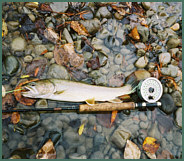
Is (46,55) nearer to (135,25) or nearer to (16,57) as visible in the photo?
(16,57)

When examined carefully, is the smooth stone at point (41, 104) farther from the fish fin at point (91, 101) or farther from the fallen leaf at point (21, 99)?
the fish fin at point (91, 101)

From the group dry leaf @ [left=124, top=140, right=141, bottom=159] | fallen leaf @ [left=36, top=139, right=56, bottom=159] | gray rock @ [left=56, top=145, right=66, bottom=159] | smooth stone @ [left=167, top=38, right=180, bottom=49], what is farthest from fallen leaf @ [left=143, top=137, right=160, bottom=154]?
smooth stone @ [left=167, top=38, right=180, bottom=49]

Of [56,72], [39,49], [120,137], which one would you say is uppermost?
[39,49]

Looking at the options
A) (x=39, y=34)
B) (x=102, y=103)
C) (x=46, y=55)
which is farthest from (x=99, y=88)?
(x=39, y=34)

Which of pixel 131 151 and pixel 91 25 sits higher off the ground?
pixel 91 25

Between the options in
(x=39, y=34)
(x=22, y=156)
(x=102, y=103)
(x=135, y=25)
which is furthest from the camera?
(x=135, y=25)

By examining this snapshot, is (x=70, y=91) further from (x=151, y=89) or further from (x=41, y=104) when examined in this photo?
(x=151, y=89)

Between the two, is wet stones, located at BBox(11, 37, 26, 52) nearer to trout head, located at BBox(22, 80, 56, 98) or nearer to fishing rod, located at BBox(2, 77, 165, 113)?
trout head, located at BBox(22, 80, 56, 98)

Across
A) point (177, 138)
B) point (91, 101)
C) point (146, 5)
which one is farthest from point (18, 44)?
point (177, 138)
